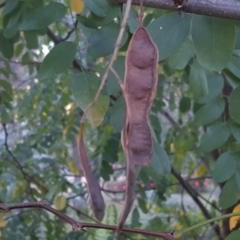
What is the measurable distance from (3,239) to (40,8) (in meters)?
0.53

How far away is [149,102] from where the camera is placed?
439mm

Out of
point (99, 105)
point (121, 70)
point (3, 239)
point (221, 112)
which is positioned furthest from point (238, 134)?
point (3, 239)

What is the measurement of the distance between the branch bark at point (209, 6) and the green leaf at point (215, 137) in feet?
1.46

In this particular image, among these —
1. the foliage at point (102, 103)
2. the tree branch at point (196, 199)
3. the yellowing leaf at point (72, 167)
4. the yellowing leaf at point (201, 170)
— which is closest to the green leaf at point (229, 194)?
the foliage at point (102, 103)

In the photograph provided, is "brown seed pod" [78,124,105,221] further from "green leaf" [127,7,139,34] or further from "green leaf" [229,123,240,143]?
"green leaf" [229,123,240,143]

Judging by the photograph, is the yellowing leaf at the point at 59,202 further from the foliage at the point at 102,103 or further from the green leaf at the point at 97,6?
the green leaf at the point at 97,6

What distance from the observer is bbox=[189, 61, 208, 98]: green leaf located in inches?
38.6

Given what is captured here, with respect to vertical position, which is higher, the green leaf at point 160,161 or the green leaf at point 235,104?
the green leaf at point 235,104

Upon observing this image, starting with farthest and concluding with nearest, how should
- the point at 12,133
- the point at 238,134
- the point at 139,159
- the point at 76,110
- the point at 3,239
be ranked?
the point at 12,133 → the point at 76,110 → the point at 3,239 → the point at 238,134 → the point at 139,159

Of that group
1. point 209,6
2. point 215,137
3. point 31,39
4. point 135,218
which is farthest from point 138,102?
point 135,218

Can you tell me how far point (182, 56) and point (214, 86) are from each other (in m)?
0.14

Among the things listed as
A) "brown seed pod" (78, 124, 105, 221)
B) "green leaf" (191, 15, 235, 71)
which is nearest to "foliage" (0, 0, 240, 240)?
"green leaf" (191, 15, 235, 71)

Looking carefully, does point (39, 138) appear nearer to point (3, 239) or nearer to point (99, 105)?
point (3, 239)

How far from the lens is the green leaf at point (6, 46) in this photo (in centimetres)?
111
